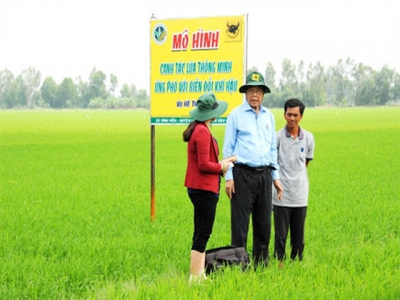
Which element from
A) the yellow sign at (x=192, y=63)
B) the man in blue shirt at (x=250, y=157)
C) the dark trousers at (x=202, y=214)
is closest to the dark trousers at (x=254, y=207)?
the man in blue shirt at (x=250, y=157)

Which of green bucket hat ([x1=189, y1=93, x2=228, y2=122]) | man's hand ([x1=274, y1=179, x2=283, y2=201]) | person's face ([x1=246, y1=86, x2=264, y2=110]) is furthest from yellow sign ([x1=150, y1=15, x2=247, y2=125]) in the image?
green bucket hat ([x1=189, y1=93, x2=228, y2=122])

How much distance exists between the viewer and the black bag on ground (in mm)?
4445

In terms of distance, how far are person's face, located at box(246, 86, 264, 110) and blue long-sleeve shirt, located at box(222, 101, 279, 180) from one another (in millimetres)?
40

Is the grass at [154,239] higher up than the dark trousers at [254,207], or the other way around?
the dark trousers at [254,207]

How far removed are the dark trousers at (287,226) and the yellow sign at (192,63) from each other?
1899mm

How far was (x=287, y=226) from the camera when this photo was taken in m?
4.82

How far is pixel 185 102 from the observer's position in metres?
6.65

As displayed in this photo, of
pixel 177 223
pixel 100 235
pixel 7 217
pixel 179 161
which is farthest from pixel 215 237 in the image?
pixel 179 161

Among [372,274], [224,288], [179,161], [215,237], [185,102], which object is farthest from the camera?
[179,161]

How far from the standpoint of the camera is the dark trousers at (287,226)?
4.78m

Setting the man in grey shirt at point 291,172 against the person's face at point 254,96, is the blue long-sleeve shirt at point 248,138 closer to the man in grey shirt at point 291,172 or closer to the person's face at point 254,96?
the person's face at point 254,96

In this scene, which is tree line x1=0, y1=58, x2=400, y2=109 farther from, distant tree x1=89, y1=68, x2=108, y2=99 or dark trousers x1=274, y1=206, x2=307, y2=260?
dark trousers x1=274, y1=206, x2=307, y2=260

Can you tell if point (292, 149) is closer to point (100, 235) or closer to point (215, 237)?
point (215, 237)

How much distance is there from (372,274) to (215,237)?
225cm
